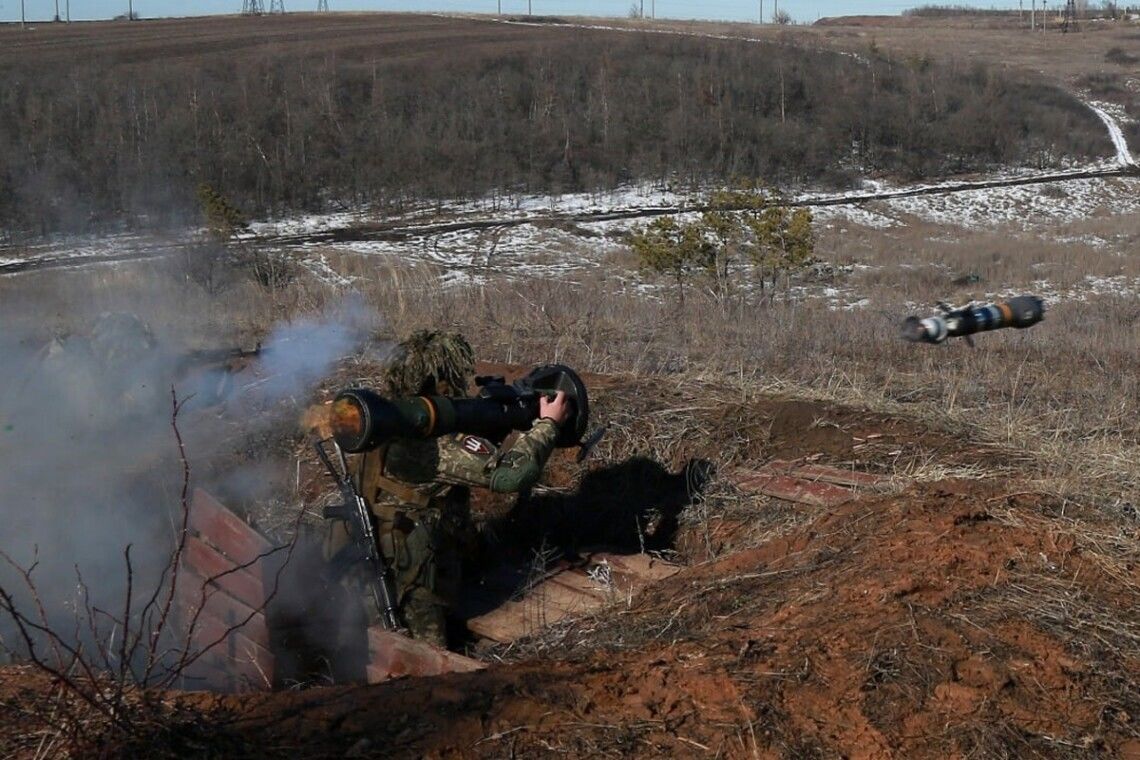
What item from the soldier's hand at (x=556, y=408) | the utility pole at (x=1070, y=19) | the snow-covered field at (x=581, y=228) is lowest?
the snow-covered field at (x=581, y=228)

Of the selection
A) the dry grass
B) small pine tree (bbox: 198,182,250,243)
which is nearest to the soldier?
the dry grass

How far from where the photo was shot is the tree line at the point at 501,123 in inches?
1380

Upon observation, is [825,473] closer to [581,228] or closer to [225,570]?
[225,570]

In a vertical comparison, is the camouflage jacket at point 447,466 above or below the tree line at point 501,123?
below

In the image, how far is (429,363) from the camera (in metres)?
5.14

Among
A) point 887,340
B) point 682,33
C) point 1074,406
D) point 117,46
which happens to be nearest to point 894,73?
point 682,33

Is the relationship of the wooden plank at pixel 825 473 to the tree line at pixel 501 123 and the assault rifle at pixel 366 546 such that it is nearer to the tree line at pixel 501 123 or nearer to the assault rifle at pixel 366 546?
the assault rifle at pixel 366 546

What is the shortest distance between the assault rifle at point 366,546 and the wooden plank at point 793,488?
→ 194cm

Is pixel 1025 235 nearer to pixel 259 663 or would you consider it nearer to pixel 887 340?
pixel 887 340

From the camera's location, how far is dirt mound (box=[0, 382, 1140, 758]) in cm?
325

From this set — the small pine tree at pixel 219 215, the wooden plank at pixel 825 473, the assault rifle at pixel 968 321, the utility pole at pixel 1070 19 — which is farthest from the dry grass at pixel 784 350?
the utility pole at pixel 1070 19

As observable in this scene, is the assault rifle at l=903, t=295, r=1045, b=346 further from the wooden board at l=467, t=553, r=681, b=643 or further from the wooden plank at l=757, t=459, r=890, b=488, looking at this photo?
the wooden board at l=467, t=553, r=681, b=643

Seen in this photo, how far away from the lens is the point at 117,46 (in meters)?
50.9

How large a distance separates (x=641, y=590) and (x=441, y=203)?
108ft
